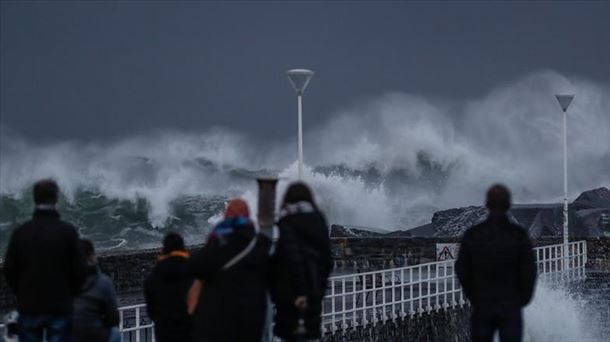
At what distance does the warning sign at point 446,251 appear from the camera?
27.2 meters

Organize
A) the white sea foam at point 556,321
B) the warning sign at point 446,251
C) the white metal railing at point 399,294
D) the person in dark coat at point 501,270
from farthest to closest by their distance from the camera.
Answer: the warning sign at point 446,251 < the white sea foam at point 556,321 < the white metal railing at point 399,294 < the person in dark coat at point 501,270

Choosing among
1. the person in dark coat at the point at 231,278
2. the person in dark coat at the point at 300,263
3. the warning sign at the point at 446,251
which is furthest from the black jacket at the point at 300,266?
the warning sign at the point at 446,251

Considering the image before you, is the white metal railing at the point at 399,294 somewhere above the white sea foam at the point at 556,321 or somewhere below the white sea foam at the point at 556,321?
above

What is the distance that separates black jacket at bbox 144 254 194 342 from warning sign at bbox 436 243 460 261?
59.7 ft

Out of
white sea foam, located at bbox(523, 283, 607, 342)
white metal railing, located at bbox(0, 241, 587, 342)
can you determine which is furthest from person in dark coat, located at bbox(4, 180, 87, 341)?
white sea foam, located at bbox(523, 283, 607, 342)

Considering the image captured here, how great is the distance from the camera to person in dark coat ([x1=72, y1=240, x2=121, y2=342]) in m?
9.43

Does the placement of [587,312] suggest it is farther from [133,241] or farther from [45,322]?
[133,241]

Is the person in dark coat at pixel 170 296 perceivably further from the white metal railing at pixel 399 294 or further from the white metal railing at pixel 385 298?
the white metal railing at pixel 399 294

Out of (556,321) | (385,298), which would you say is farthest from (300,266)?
(556,321)

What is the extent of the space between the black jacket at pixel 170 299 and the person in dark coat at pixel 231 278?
80cm

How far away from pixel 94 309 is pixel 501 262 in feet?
8.44

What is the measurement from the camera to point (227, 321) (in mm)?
8211

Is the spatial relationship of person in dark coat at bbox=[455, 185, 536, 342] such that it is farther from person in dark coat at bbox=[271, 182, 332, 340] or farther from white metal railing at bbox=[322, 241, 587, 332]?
white metal railing at bbox=[322, 241, 587, 332]

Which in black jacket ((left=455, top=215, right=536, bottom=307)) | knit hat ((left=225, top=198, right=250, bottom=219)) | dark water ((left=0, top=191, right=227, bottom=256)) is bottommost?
dark water ((left=0, top=191, right=227, bottom=256))
